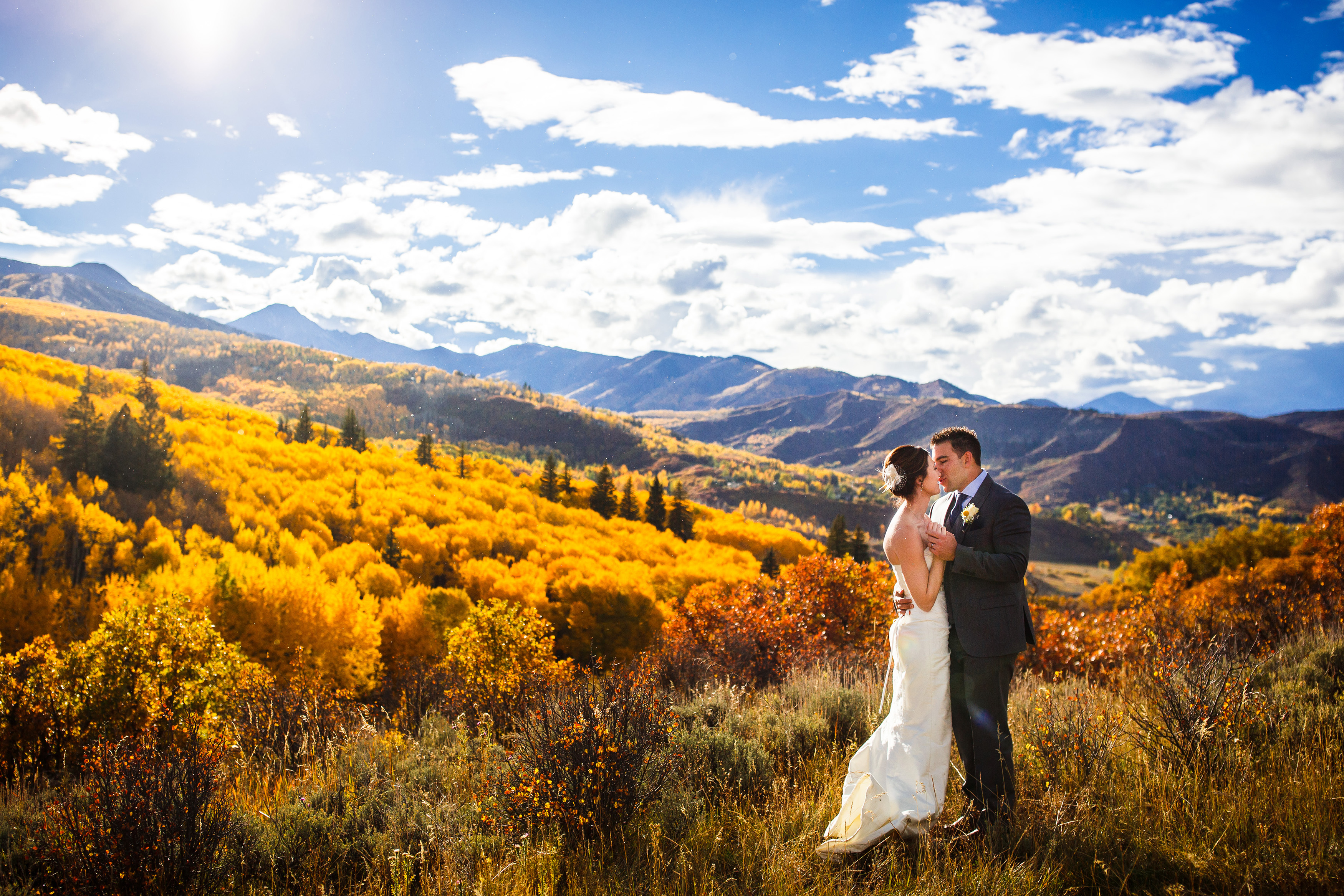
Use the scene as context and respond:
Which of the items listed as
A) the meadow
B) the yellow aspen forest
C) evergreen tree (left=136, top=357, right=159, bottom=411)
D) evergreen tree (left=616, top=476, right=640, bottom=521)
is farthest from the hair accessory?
evergreen tree (left=616, top=476, right=640, bottom=521)

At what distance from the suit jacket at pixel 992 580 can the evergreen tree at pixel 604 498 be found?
2830 inches

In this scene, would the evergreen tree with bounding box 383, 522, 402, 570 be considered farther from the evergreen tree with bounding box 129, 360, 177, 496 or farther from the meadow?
the meadow

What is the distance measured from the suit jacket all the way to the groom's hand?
0.02 meters

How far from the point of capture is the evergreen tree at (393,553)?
154 ft

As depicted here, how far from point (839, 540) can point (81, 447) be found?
5381 centimetres

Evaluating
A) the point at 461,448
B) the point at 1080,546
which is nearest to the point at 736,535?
the point at 461,448

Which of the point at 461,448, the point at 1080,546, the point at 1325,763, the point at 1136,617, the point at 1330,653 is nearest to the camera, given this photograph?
the point at 1325,763

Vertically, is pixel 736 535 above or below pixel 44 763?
below

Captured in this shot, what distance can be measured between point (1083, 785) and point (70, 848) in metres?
5.79

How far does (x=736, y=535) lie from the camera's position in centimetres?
8556

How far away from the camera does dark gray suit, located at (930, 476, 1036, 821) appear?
368 centimetres

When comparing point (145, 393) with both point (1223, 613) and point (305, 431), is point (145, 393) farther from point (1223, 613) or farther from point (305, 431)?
point (1223, 613)

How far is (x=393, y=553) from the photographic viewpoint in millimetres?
47375

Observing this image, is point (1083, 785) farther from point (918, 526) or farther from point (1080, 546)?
point (1080, 546)
